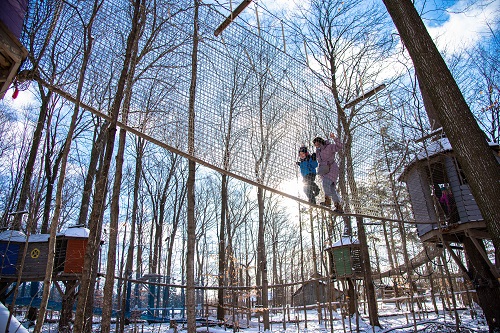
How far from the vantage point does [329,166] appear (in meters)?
5.00

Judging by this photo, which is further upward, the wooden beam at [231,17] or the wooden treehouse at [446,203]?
the wooden beam at [231,17]

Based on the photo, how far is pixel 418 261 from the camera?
12.3m

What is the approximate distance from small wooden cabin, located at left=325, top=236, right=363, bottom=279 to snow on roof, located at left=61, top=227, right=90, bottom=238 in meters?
6.50

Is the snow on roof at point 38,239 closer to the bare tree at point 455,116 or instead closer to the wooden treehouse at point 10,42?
the wooden treehouse at point 10,42

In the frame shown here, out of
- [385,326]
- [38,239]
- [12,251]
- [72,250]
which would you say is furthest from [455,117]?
[12,251]

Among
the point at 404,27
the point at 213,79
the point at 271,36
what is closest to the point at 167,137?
the point at 213,79

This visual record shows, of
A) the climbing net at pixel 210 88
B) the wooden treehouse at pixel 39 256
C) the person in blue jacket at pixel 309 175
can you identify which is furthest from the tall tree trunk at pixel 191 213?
the wooden treehouse at pixel 39 256

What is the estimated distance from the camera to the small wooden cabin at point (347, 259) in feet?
30.4

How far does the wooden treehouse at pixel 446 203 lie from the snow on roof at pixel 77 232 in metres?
7.49

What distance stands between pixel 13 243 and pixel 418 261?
13055mm

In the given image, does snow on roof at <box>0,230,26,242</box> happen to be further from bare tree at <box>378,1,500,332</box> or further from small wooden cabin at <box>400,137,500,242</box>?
small wooden cabin at <box>400,137,500,242</box>

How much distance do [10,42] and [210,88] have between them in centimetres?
210

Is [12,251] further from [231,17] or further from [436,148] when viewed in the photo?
[436,148]

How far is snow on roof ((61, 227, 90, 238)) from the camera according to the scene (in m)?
7.59
